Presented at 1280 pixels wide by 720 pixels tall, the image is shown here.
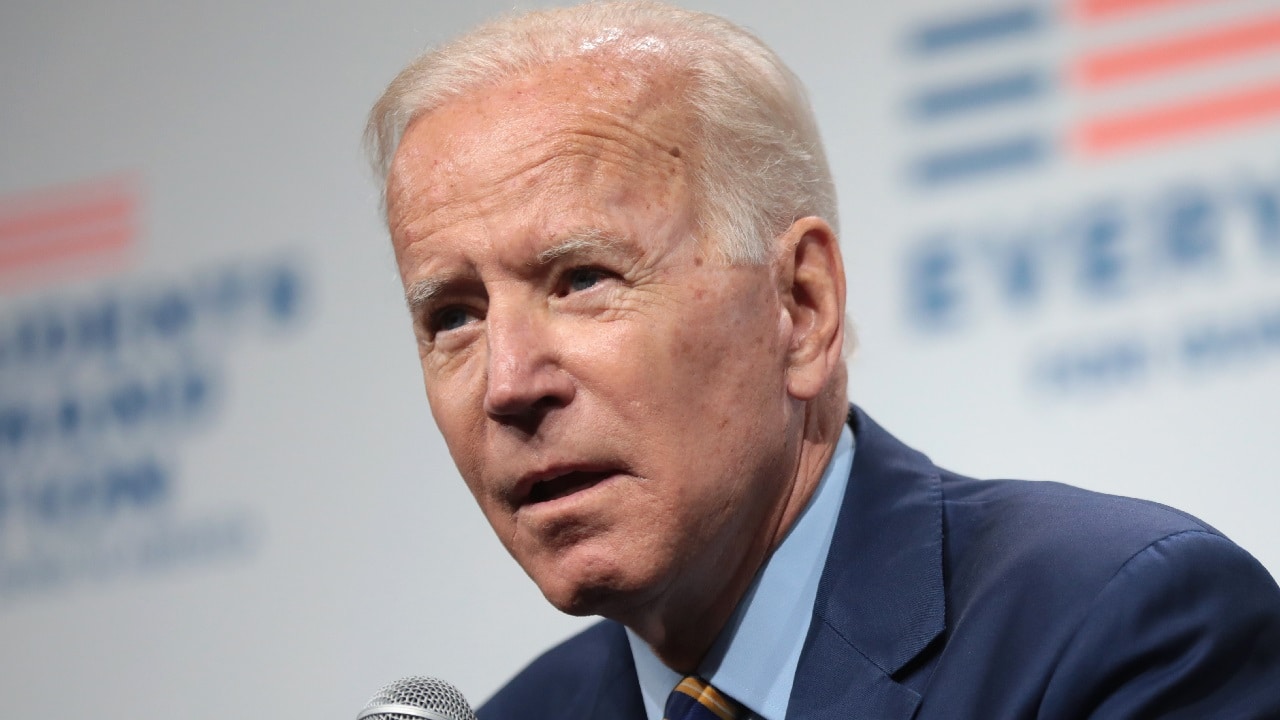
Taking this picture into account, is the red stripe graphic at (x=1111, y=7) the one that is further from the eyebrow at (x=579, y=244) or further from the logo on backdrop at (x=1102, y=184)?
the eyebrow at (x=579, y=244)

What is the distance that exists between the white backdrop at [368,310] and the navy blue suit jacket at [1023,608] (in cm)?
91

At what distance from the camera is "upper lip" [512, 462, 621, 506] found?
1761 mm

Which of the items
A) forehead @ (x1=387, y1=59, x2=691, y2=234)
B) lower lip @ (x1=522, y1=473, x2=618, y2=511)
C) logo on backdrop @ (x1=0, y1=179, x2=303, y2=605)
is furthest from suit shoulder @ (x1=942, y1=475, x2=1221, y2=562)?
logo on backdrop @ (x1=0, y1=179, x2=303, y2=605)

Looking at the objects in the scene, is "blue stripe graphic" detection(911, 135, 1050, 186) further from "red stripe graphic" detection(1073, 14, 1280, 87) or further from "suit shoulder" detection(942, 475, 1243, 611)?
"suit shoulder" detection(942, 475, 1243, 611)

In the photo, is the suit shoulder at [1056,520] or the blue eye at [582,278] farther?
the blue eye at [582,278]

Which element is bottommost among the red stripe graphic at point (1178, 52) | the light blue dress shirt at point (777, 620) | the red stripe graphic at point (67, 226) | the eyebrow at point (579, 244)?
the light blue dress shirt at point (777, 620)

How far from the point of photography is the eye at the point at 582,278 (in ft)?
5.98

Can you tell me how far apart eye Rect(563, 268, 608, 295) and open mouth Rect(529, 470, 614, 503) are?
0.23m

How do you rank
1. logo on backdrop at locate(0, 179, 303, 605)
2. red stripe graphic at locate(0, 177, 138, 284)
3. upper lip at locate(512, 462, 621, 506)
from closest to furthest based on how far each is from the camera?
upper lip at locate(512, 462, 621, 506)
logo on backdrop at locate(0, 179, 303, 605)
red stripe graphic at locate(0, 177, 138, 284)

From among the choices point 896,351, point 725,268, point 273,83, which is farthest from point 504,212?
point 273,83

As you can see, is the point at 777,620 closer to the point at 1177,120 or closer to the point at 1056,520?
the point at 1056,520

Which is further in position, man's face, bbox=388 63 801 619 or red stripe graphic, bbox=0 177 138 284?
red stripe graphic, bbox=0 177 138 284

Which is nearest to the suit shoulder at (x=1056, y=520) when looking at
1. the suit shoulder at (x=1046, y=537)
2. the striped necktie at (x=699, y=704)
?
the suit shoulder at (x=1046, y=537)

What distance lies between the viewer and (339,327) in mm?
3754
